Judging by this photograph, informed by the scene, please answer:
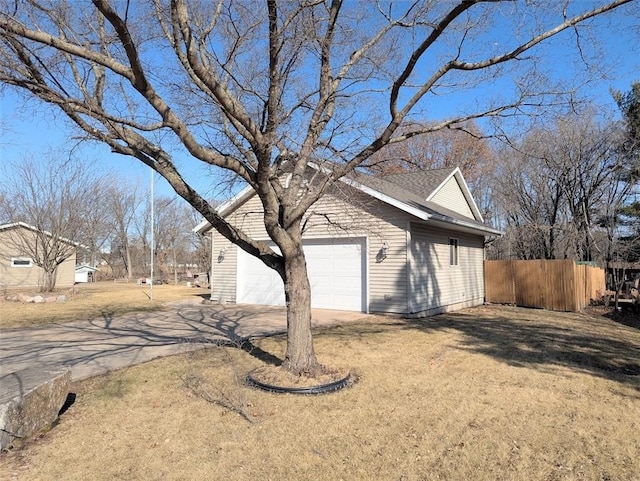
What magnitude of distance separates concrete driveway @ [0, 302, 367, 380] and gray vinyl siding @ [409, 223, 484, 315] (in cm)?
192

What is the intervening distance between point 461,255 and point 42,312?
44.5 feet

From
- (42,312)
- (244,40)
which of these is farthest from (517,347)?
(42,312)

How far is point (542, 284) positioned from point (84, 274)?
34.6m

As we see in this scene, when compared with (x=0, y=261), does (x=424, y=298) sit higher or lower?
lower

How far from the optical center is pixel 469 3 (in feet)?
13.2

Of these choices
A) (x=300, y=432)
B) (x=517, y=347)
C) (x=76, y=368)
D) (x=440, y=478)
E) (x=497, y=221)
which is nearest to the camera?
(x=440, y=478)

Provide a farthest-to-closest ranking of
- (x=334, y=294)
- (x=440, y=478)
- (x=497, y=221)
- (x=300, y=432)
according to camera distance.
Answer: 1. (x=497, y=221)
2. (x=334, y=294)
3. (x=300, y=432)
4. (x=440, y=478)

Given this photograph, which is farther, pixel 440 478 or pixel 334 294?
pixel 334 294

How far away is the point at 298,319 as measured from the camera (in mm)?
5449

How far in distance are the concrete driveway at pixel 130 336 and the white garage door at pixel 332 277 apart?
0.46 metres

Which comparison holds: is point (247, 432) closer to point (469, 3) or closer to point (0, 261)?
point (469, 3)

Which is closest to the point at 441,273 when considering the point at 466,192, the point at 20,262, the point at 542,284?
the point at 542,284

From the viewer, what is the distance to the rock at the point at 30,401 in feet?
11.5

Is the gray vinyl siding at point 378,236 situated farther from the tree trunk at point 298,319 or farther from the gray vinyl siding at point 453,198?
the tree trunk at point 298,319
